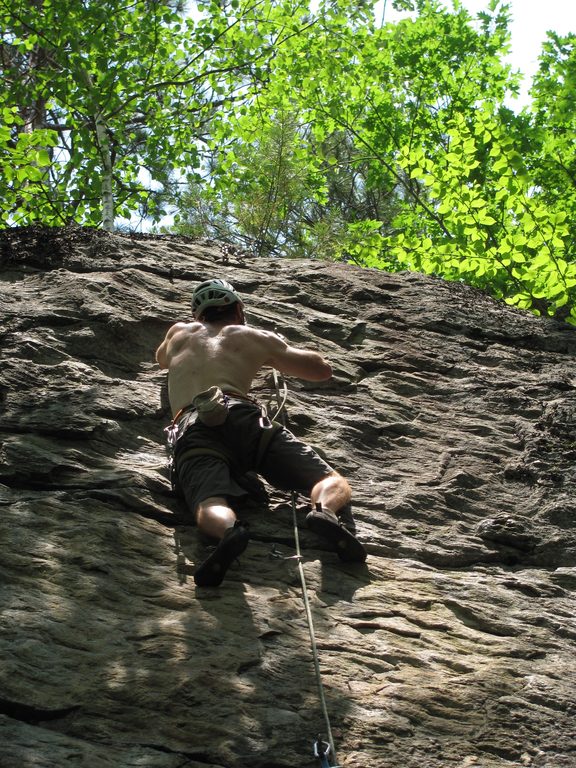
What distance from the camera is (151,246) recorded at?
7895 millimetres

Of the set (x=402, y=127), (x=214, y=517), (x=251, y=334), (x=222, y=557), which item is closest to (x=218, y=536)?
(x=214, y=517)

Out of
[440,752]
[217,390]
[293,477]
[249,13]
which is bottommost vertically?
[440,752]

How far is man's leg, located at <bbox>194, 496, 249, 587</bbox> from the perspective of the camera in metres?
4.09

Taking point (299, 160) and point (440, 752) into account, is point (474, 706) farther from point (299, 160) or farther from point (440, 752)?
point (299, 160)

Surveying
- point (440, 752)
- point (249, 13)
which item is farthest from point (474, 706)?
point (249, 13)

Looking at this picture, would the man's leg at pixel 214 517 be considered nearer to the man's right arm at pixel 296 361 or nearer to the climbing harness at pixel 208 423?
the climbing harness at pixel 208 423

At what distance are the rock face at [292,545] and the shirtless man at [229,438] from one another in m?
0.23

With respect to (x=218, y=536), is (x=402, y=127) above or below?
above

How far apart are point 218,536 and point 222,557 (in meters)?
0.24

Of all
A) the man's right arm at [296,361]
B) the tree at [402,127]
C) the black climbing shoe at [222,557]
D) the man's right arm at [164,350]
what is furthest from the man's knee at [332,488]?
the tree at [402,127]

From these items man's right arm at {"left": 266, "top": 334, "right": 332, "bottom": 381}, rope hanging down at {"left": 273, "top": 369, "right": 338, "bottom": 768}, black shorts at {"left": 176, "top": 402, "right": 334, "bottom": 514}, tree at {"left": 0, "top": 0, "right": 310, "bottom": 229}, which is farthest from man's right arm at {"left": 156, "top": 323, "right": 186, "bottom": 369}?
tree at {"left": 0, "top": 0, "right": 310, "bottom": 229}

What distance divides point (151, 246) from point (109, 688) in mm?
5084

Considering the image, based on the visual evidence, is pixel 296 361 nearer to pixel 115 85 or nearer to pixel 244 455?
pixel 244 455

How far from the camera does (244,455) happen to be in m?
5.00
